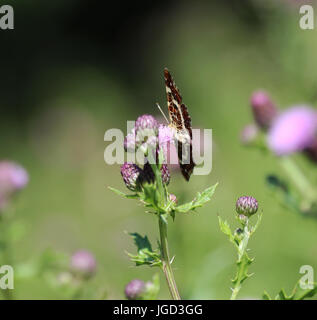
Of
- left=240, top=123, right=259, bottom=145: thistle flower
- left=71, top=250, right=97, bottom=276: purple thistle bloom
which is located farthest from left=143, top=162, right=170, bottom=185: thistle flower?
left=240, top=123, right=259, bottom=145: thistle flower

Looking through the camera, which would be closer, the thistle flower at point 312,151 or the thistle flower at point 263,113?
the thistle flower at point 312,151

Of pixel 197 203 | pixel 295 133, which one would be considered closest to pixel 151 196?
pixel 197 203

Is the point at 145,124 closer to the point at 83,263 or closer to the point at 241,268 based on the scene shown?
the point at 241,268

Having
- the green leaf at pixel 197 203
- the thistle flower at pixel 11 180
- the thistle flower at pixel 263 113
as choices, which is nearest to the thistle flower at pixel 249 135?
the thistle flower at pixel 263 113

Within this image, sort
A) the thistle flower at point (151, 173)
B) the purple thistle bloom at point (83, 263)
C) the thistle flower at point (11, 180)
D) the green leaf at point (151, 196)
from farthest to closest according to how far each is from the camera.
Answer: the thistle flower at point (11, 180), the purple thistle bloom at point (83, 263), the thistle flower at point (151, 173), the green leaf at point (151, 196)

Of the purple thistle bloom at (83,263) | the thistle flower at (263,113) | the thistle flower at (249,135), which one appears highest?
the thistle flower at (263,113)

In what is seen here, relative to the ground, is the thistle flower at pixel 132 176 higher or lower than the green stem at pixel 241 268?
higher

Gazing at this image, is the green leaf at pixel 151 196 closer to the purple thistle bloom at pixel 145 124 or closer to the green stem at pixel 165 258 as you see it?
the green stem at pixel 165 258
